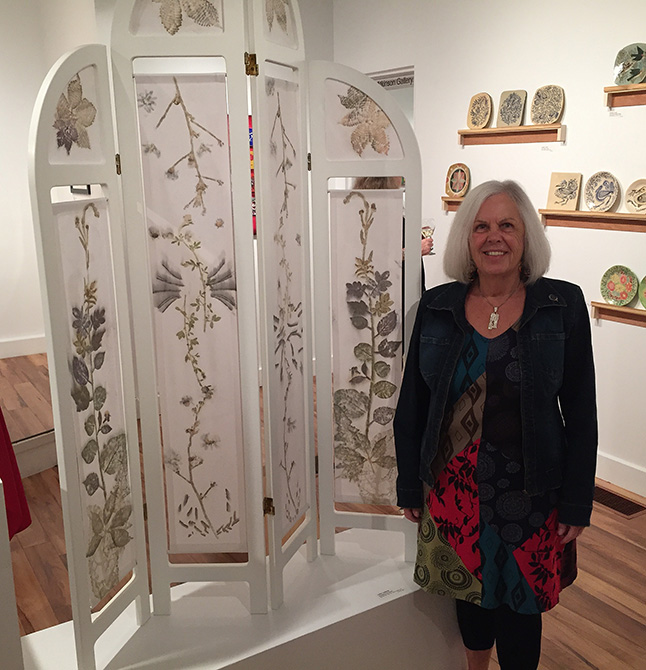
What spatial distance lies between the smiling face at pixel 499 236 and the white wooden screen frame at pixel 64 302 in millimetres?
894

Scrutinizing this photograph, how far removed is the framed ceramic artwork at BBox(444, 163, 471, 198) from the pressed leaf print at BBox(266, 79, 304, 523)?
2.54 metres

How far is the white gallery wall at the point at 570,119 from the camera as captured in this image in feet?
10.7

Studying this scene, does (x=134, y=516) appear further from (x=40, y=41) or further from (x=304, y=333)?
(x=40, y=41)

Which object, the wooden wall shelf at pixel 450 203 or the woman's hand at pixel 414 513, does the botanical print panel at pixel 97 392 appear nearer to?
the woman's hand at pixel 414 513

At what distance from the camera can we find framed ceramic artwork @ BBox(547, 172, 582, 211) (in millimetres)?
3488

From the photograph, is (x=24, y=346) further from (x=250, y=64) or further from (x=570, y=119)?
(x=570, y=119)

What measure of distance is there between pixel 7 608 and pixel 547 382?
132 cm

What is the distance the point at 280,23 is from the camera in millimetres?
1809

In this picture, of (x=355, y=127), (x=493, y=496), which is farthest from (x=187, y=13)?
(x=493, y=496)

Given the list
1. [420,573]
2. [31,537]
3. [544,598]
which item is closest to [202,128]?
[420,573]

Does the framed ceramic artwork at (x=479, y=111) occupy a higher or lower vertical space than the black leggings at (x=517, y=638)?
higher

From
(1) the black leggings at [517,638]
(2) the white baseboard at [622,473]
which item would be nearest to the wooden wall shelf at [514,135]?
(2) the white baseboard at [622,473]

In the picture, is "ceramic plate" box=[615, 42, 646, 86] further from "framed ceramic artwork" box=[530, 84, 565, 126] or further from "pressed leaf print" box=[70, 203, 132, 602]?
"pressed leaf print" box=[70, 203, 132, 602]

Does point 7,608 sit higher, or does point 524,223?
point 524,223
